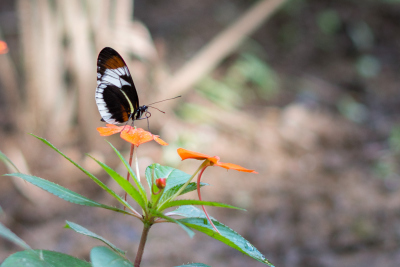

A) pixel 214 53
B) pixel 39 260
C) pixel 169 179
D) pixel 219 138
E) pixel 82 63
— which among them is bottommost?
pixel 39 260

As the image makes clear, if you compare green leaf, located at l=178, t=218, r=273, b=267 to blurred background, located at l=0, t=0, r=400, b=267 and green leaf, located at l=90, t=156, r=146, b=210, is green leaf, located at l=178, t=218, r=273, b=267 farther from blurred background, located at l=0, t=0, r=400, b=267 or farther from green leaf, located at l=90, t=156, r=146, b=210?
blurred background, located at l=0, t=0, r=400, b=267

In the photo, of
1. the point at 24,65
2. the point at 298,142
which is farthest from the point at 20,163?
the point at 298,142

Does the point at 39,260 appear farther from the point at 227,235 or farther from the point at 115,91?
the point at 115,91

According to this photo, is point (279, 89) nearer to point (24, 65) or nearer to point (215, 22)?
point (215, 22)

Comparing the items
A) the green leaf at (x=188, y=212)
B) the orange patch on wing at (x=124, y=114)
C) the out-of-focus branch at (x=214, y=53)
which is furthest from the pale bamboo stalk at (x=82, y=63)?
the green leaf at (x=188, y=212)

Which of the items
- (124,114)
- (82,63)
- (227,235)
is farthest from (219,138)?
(227,235)

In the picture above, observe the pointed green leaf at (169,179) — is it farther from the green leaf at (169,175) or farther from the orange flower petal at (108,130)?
the orange flower petal at (108,130)

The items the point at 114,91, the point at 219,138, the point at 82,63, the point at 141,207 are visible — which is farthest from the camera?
the point at 219,138
